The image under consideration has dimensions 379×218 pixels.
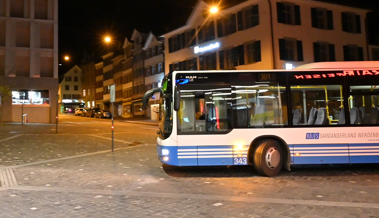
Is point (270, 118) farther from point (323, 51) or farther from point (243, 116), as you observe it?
point (323, 51)

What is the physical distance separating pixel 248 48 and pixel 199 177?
20951 millimetres

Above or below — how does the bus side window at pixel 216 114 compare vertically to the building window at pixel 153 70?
below

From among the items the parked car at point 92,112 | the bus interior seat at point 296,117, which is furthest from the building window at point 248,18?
the parked car at point 92,112

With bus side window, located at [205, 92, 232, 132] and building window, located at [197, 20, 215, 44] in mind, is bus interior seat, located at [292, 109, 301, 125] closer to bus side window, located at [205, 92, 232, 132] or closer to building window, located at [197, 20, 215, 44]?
bus side window, located at [205, 92, 232, 132]

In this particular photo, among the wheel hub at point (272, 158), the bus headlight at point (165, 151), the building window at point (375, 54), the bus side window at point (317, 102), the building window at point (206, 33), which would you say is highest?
the building window at point (206, 33)

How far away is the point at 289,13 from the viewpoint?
27141 mm

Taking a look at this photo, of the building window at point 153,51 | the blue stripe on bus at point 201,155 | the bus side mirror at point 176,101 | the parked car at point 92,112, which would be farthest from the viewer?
the parked car at point 92,112

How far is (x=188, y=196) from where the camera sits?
6.87 meters

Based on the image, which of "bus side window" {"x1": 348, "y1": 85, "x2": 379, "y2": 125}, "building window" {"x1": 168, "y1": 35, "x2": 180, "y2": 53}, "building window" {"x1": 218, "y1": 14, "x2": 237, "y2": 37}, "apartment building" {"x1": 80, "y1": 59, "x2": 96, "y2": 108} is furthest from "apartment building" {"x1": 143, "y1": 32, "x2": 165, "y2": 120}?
"bus side window" {"x1": 348, "y1": 85, "x2": 379, "y2": 125}

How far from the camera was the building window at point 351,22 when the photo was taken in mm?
29781

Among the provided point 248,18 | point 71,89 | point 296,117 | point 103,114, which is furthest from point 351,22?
point 71,89

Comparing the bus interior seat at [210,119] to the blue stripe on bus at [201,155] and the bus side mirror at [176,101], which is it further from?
the bus side mirror at [176,101]

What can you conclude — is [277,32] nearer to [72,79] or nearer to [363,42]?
[363,42]

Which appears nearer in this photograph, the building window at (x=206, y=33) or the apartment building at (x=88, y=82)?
the building window at (x=206, y=33)
